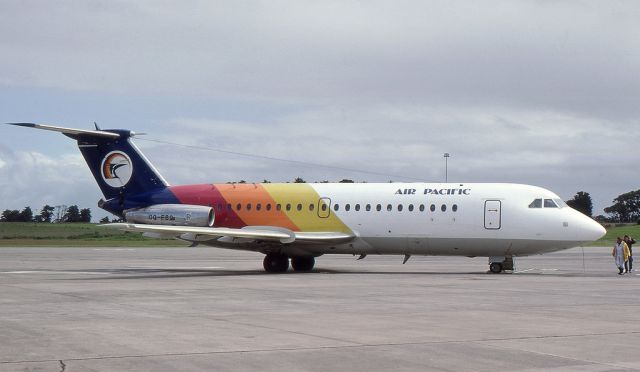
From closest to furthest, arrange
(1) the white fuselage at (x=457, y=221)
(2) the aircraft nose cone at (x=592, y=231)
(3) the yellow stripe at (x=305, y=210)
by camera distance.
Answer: (2) the aircraft nose cone at (x=592, y=231), (1) the white fuselage at (x=457, y=221), (3) the yellow stripe at (x=305, y=210)

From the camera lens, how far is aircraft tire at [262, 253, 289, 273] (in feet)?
118

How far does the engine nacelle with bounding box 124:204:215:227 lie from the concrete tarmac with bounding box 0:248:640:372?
A: 8.78 meters

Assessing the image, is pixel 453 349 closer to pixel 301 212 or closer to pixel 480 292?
pixel 480 292

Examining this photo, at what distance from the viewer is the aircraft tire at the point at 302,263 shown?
3731 cm

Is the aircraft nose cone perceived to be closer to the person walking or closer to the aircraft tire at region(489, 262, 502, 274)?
the aircraft tire at region(489, 262, 502, 274)

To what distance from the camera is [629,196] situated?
7800 inches

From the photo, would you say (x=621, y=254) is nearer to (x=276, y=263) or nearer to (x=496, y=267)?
(x=496, y=267)

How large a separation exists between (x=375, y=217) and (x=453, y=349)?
71.2ft

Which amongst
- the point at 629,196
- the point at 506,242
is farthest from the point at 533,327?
the point at 629,196

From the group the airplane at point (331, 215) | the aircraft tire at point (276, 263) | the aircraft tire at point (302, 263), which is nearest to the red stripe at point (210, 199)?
the airplane at point (331, 215)

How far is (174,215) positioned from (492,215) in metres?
12.8


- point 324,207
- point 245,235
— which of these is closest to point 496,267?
point 324,207

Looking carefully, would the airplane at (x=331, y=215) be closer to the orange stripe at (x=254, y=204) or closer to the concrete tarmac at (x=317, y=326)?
the orange stripe at (x=254, y=204)

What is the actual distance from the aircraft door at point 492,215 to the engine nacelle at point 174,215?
11139 millimetres
